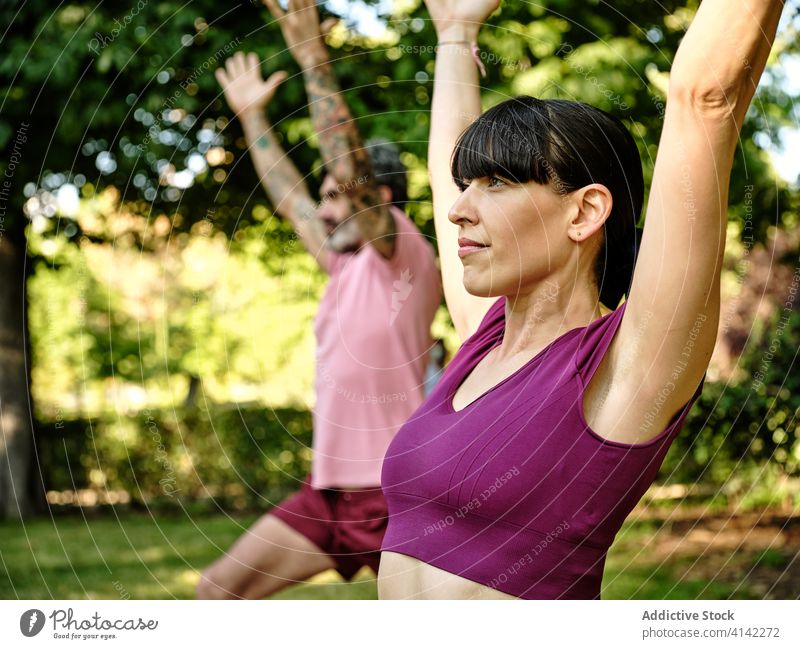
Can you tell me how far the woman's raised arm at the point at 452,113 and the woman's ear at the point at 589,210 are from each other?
507 mm

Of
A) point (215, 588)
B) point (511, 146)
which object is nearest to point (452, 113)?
point (511, 146)

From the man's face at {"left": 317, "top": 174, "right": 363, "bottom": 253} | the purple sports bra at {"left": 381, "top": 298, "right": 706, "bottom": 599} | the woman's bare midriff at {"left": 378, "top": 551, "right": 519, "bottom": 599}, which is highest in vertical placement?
the man's face at {"left": 317, "top": 174, "right": 363, "bottom": 253}

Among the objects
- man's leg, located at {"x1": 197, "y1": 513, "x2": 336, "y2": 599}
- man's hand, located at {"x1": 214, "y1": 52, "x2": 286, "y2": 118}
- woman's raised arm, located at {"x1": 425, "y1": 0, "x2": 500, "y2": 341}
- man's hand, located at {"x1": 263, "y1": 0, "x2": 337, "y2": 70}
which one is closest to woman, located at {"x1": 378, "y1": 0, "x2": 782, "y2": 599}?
woman's raised arm, located at {"x1": 425, "y1": 0, "x2": 500, "y2": 341}

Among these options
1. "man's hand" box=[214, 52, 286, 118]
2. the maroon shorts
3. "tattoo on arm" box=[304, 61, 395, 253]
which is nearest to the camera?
"tattoo on arm" box=[304, 61, 395, 253]

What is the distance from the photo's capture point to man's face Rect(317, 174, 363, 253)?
3.78m

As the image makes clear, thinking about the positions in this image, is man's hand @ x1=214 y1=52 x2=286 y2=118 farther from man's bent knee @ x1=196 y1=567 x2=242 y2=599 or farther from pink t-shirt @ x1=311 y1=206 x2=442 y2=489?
man's bent knee @ x1=196 y1=567 x2=242 y2=599

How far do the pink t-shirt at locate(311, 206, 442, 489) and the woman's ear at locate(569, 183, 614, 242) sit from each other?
1.90 meters

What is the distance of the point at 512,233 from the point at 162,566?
6.71 metres

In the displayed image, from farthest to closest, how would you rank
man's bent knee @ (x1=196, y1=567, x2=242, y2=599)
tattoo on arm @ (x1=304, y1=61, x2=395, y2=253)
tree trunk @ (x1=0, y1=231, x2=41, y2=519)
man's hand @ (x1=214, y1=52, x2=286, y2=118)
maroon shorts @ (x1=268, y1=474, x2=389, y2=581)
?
1. tree trunk @ (x1=0, y1=231, x2=41, y2=519)
2. man's hand @ (x1=214, y1=52, x2=286, y2=118)
3. man's bent knee @ (x1=196, y1=567, x2=242, y2=599)
4. maroon shorts @ (x1=268, y1=474, x2=389, y2=581)
5. tattoo on arm @ (x1=304, y1=61, x2=395, y2=253)

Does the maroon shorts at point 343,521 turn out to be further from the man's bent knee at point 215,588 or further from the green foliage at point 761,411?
the green foliage at point 761,411

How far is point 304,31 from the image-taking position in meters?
3.01

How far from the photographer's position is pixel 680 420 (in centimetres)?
155

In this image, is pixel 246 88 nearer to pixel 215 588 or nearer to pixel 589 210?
pixel 215 588
